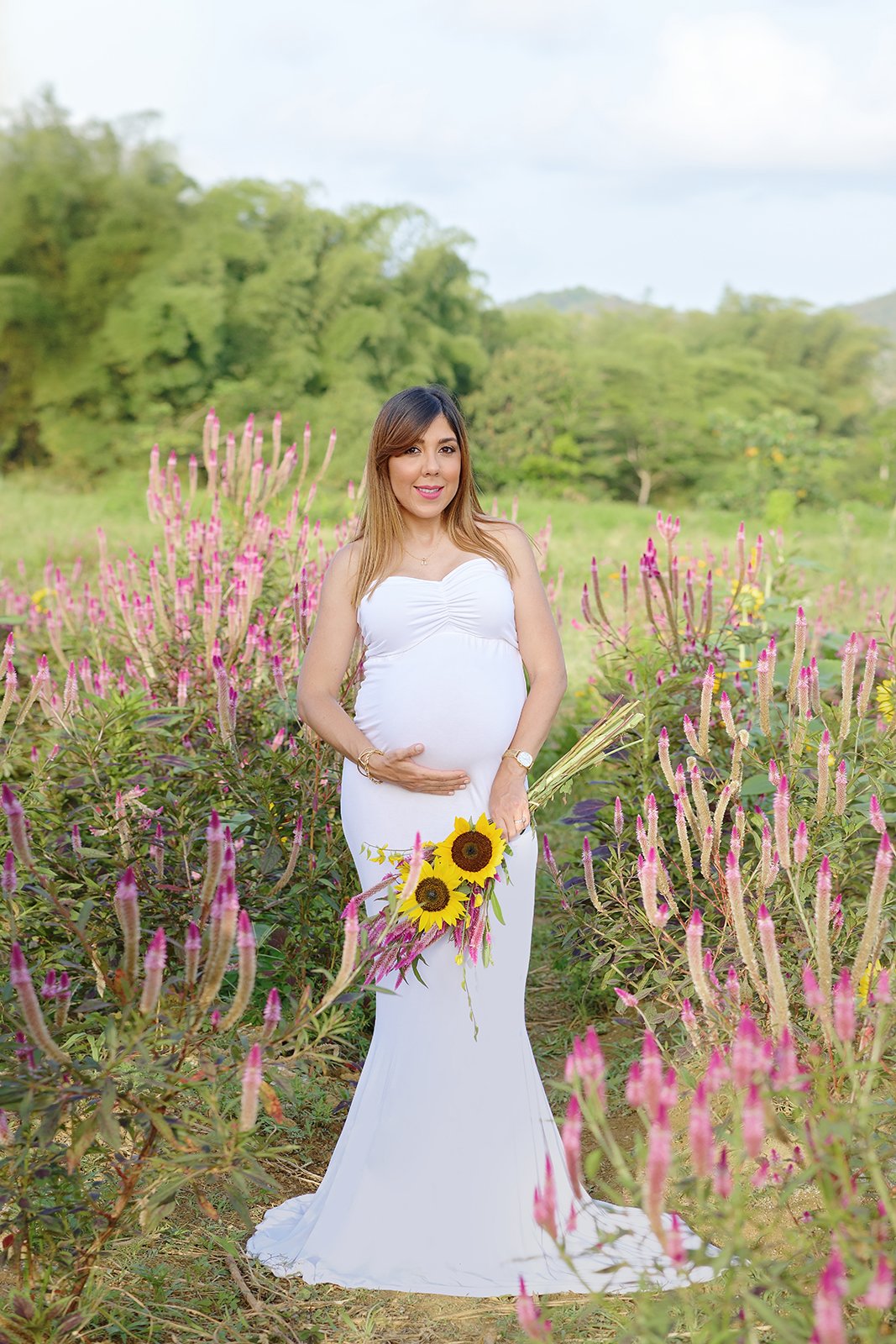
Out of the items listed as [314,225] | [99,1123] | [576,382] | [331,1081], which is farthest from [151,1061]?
[576,382]

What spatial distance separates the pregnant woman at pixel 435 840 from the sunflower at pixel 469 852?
139 mm

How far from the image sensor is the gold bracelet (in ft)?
9.93

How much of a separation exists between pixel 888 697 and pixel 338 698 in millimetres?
1569

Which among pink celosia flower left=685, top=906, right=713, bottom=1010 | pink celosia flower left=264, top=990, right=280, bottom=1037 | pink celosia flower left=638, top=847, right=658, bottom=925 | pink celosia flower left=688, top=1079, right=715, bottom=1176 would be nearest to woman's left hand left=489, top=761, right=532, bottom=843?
pink celosia flower left=638, top=847, right=658, bottom=925

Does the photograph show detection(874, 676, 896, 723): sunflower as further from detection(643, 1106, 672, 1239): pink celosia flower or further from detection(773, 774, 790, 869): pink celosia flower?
detection(643, 1106, 672, 1239): pink celosia flower

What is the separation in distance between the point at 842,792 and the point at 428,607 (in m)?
1.07

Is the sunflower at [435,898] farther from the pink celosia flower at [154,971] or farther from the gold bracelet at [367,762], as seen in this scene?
the pink celosia flower at [154,971]

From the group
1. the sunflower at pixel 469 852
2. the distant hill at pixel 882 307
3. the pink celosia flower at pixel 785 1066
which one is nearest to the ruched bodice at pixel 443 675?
the sunflower at pixel 469 852

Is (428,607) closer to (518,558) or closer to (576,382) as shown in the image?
(518,558)

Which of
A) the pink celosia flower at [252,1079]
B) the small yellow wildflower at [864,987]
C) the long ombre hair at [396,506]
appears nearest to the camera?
the pink celosia flower at [252,1079]

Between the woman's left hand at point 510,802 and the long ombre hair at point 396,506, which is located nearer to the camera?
the woman's left hand at point 510,802

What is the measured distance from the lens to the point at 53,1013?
2234 millimetres

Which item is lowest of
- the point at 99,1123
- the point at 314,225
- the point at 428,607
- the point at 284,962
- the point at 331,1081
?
the point at 331,1081

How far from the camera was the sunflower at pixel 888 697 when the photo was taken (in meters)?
3.37
